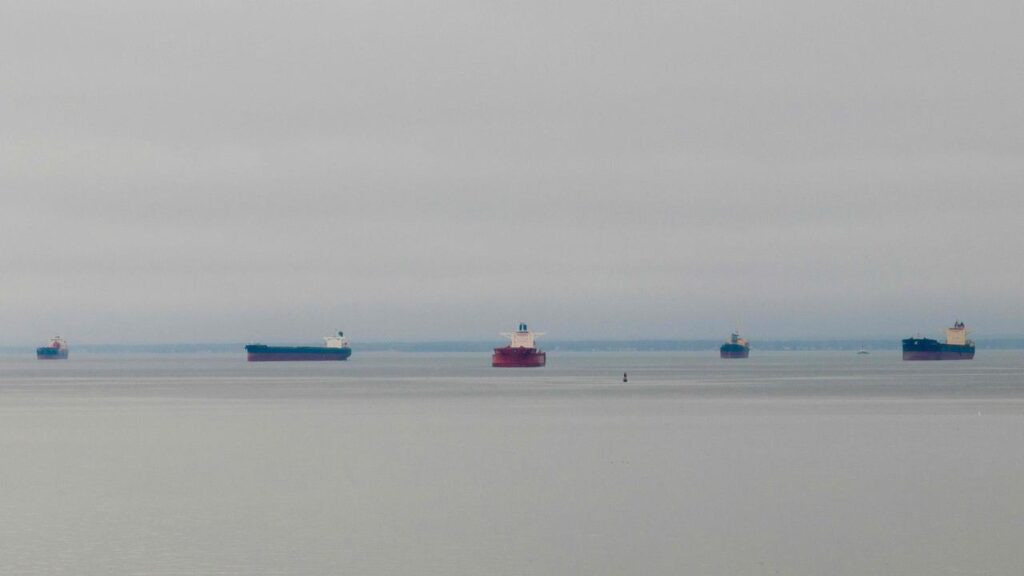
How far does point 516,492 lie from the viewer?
34.3 meters

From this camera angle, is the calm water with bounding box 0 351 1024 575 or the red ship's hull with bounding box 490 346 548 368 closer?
the calm water with bounding box 0 351 1024 575

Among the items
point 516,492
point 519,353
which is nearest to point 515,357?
point 519,353

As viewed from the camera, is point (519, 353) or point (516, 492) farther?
point (519, 353)

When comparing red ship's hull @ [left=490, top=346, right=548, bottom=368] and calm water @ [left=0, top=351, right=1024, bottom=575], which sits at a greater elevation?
red ship's hull @ [left=490, top=346, right=548, bottom=368]

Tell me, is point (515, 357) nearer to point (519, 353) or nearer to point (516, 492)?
point (519, 353)

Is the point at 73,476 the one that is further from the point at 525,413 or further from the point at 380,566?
the point at 525,413

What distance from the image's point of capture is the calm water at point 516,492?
82.1ft

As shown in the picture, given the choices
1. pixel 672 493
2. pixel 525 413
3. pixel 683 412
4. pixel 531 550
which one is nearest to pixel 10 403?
pixel 525 413

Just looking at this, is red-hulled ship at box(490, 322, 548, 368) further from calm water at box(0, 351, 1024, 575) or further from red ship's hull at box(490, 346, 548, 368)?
calm water at box(0, 351, 1024, 575)

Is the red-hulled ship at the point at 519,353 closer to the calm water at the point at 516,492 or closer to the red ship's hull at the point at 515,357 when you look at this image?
the red ship's hull at the point at 515,357

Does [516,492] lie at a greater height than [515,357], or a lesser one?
lesser

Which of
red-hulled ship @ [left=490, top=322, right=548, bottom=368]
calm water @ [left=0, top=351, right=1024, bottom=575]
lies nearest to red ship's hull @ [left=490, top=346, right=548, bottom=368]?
red-hulled ship @ [left=490, top=322, right=548, bottom=368]

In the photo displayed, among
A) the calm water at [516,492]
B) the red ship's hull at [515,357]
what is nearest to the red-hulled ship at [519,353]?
the red ship's hull at [515,357]

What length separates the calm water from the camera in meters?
25.0
